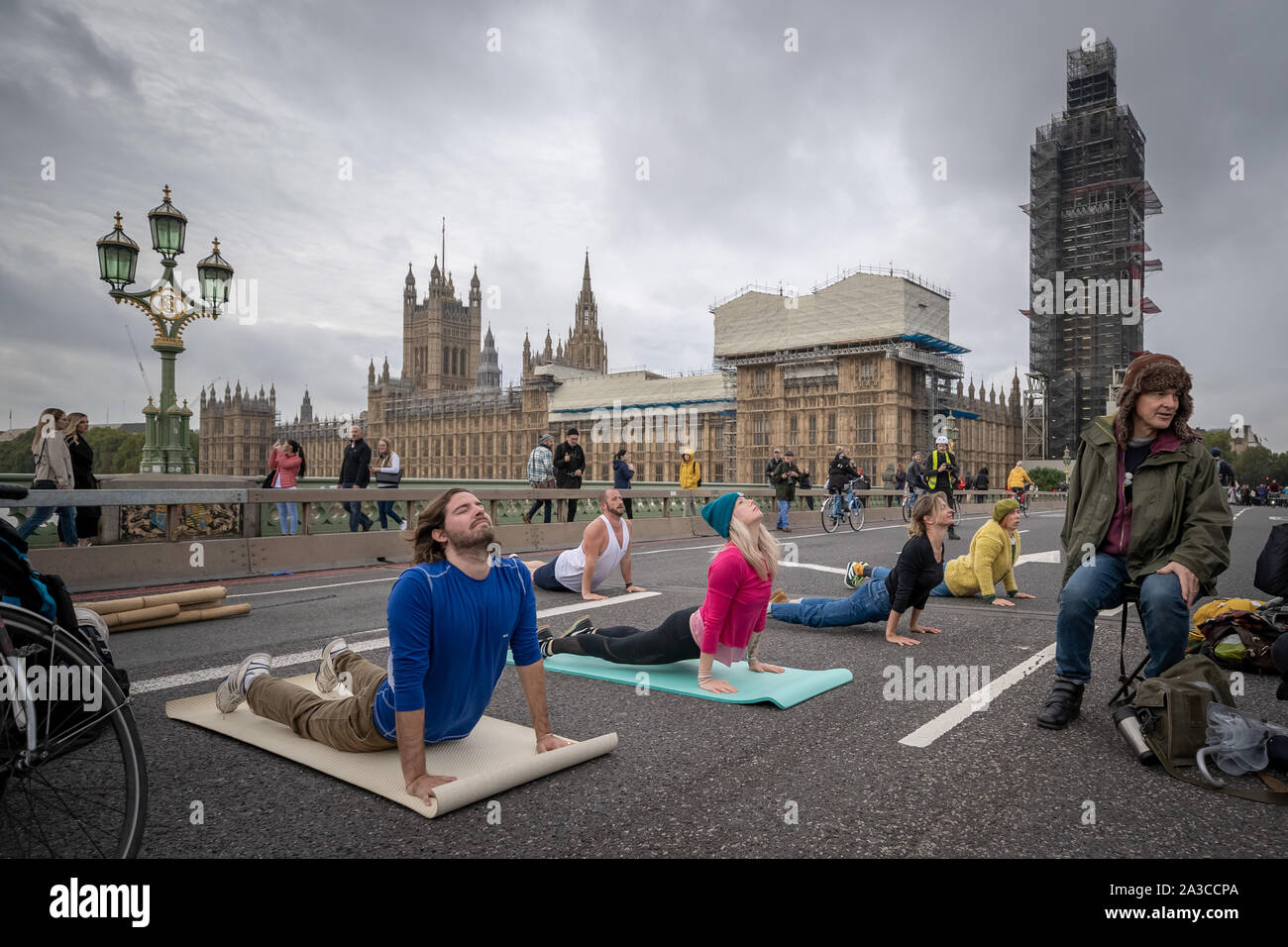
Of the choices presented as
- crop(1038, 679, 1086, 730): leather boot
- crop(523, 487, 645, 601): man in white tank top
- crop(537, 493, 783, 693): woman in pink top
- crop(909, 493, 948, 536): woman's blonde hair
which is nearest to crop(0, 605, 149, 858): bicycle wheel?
crop(537, 493, 783, 693): woman in pink top

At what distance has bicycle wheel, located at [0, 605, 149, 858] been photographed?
2264mm

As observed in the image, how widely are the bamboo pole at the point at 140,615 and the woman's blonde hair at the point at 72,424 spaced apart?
4558 millimetres

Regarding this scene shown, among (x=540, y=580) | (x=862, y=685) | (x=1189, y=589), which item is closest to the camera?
(x=1189, y=589)

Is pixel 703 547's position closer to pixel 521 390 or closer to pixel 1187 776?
pixel 1187 776

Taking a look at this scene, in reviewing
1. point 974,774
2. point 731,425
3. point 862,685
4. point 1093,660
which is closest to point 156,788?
point 974,774

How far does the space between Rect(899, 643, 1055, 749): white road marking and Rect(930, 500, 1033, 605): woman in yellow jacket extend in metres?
2.13

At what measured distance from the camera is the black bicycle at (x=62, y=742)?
2.25m

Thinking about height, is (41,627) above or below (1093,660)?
above

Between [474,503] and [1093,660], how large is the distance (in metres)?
4.47

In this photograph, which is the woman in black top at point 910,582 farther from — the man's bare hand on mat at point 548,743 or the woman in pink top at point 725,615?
the man's bare hand on mat at point 548,743

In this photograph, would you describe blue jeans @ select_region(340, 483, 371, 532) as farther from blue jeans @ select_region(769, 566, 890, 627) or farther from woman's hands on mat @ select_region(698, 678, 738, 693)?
woman's hands on mat @ select_region(698, 678, 738, 693)

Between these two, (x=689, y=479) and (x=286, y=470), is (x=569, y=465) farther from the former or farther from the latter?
(x=689, y=479)

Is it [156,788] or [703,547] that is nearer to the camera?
[156,788]
